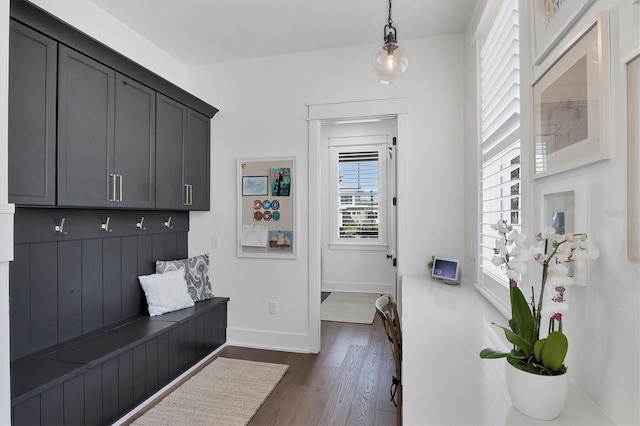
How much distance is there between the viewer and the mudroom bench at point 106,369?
5.50ft

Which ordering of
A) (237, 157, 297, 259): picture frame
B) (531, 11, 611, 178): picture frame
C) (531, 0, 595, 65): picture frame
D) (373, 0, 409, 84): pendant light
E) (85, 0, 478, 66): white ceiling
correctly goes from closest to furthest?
(531, 11, 611, 178): picture frame < (531, 0, 595, 65): picture frame < (373, 0, 409, 84): pendant light < (85, 0, 478, 66): white ceiling < (237, 157, 297, 259): picture frame

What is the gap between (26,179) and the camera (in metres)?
1.73

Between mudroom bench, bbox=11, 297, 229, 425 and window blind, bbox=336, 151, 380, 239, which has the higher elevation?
window blind, bbox=336, 151, 380, 239

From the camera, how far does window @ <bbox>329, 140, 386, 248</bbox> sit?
206 inches

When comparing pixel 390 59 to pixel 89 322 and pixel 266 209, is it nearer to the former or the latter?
pixel 266 209

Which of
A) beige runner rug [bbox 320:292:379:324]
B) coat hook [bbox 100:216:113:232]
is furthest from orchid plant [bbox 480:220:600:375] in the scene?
beige runner rug [bbox 320:292:379:324]

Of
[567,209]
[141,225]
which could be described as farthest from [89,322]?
[567,209]

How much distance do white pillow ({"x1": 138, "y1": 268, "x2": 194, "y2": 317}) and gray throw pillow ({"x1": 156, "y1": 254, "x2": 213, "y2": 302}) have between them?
0.09 m

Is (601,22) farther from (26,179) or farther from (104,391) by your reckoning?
(104,391)

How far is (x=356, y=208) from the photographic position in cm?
540

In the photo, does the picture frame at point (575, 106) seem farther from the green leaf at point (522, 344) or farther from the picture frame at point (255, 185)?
the picture frame at point (255, 185)

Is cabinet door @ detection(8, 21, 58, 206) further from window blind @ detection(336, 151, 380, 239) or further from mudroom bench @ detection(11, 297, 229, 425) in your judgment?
window blind @ detection(336, 151, 380, 239)

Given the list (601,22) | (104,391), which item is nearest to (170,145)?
(104,391)

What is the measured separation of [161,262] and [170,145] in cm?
→ 106
